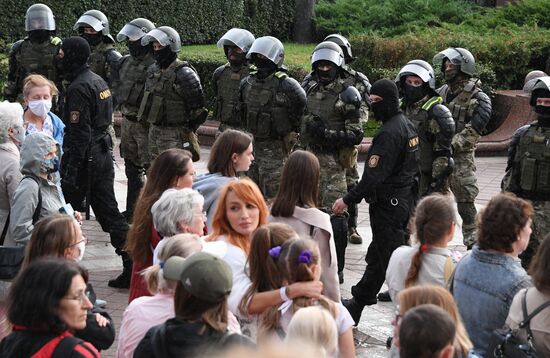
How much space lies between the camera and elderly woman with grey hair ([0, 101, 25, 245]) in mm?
7137

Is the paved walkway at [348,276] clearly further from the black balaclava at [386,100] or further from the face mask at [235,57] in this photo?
the face mask at [235,57]

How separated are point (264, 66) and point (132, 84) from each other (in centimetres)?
160

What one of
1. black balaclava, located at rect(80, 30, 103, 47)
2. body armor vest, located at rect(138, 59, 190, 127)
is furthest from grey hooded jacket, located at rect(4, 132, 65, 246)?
black balaclava, located at rect(80, 30, 103, 47)

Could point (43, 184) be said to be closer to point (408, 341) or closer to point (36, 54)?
point (408, 341)

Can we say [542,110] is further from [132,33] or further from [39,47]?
[39,47]

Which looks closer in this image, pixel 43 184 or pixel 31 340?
pixel 31 340

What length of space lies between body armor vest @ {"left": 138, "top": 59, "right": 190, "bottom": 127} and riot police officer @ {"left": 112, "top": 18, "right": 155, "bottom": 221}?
400 mm

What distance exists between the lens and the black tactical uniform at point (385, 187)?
816 centimetres

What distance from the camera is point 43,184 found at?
23.2ft

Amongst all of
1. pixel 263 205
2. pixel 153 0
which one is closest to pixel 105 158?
pixel 263 205

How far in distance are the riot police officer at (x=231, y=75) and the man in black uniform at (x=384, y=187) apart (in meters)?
3.18

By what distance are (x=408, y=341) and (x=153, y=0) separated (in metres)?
20.4

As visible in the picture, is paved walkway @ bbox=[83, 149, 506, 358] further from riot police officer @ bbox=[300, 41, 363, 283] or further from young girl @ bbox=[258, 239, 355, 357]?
young girl @ bbox=[258, 239, 355, 357]

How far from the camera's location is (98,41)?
12.4m
